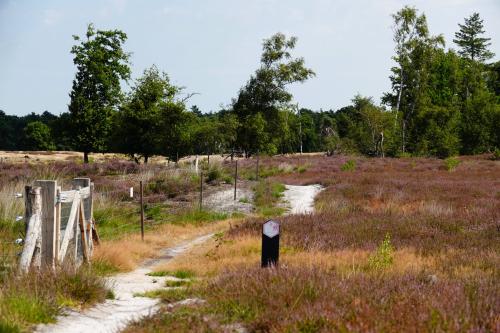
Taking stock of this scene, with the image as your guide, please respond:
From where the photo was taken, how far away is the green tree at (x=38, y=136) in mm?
109688

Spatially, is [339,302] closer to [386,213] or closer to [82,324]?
[82,324]

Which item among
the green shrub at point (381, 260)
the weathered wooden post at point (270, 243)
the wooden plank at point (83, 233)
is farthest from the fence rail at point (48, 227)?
the green shrub at point (381, 260)

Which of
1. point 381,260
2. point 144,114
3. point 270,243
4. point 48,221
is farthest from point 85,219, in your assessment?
point 144,114

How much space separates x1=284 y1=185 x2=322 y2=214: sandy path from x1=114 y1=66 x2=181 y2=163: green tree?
28.8ft

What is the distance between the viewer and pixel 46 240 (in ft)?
25.3

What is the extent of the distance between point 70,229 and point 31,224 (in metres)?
1.36

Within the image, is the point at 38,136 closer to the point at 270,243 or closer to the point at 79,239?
the point at 79,239

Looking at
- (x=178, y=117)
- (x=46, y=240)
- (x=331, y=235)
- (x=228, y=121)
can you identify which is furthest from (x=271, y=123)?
(x=46, y=240)

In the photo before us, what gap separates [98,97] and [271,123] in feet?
48.3

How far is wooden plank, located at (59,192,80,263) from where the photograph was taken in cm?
810

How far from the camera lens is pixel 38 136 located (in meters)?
110

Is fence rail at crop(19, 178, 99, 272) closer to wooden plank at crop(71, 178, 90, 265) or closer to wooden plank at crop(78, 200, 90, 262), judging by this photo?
wooden plank at crop(71, 178, 90, 265)

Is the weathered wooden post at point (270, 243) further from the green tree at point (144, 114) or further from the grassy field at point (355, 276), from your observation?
the green tree at point (144, 114)

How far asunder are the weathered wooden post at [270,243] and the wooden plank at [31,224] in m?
3.02
